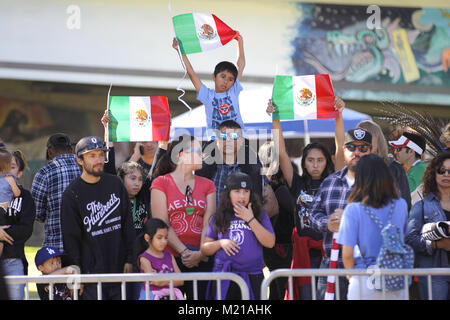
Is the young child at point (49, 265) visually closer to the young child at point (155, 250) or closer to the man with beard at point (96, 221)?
the man with beard at point (96, 221)

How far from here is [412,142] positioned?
22.2ft

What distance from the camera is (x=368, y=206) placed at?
4.59 m

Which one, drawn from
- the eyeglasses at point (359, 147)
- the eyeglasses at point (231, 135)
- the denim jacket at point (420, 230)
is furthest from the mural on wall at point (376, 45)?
the eyeglasses at point (359, 147)

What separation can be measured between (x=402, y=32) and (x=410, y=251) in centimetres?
1106

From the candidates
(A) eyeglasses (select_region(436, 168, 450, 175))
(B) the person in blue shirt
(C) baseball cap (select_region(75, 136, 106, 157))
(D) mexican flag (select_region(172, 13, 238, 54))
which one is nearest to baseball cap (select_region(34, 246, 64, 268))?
(C) baseball cap (select_region(75, 136, 106, 157))

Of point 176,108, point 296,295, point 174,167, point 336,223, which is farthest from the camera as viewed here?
point 176,108

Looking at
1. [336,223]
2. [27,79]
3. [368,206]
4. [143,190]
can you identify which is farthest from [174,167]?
[27,79]

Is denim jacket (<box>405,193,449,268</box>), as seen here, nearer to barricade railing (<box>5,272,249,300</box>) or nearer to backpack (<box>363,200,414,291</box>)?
backpack (<box>363,200,414,291</box>)

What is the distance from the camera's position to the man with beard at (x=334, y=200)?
509 centimetres

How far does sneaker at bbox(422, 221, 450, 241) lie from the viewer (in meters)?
5.34

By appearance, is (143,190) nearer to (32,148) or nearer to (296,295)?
(296,295)

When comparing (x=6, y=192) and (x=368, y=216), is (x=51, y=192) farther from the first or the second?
(x=368, y=216)

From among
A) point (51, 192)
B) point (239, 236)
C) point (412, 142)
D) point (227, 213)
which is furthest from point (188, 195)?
point (412, 142)
